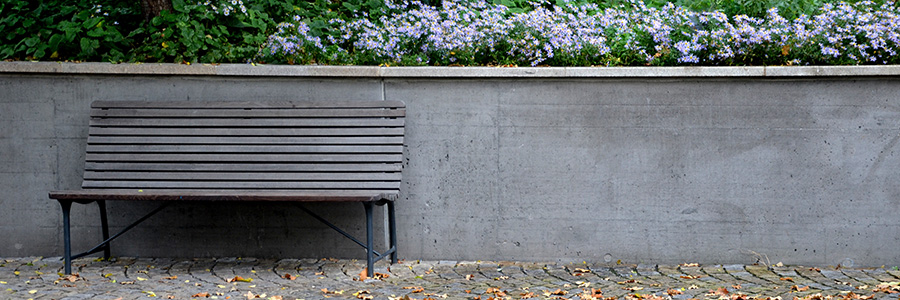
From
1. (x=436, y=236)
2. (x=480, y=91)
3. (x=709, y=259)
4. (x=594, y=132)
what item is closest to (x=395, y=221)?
(x=436, y=236)

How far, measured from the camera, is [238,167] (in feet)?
16.8

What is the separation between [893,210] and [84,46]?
5.37m

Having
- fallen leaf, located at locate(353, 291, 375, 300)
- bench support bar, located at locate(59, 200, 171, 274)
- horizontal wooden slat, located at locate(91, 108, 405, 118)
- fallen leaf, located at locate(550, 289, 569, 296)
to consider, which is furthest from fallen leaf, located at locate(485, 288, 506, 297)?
bench support bar, located at locate(59, 200, 171, 274)

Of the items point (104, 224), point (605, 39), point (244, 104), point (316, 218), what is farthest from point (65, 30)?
point (605, 39)

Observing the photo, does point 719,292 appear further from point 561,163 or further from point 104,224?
point 104,224

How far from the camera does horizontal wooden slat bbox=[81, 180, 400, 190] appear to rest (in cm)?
500

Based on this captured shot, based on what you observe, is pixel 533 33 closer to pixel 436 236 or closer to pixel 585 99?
pixel 585 99

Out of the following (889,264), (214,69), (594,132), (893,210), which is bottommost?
(889,264)

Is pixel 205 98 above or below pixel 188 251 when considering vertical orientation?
above

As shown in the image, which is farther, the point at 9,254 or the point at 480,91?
the point at 9,254

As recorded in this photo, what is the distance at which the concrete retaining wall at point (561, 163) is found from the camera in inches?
197

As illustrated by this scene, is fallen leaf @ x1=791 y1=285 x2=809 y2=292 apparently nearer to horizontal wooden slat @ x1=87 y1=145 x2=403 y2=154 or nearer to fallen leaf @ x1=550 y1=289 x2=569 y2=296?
fallen leaf @ x1=550 y1=289 x2=569 y2=296

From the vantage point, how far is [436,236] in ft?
17.5

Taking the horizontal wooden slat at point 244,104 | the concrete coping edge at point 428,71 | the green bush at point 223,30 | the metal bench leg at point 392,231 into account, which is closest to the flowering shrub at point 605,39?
the green bush at point 223,30
